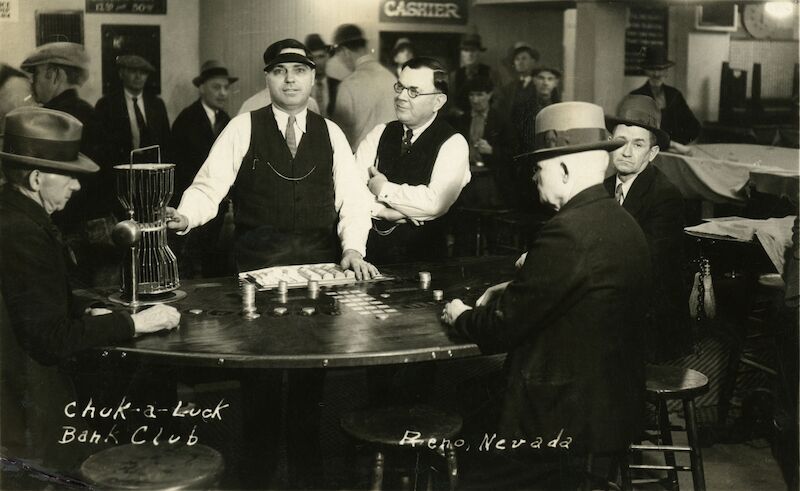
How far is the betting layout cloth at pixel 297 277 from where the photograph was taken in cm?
354

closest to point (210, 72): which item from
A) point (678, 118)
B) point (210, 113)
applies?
point (210, 113)

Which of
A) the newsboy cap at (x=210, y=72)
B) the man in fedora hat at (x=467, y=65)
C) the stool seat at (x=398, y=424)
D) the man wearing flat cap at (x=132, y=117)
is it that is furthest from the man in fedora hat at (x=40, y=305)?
the man in fedora hat at (x=467, y=65)

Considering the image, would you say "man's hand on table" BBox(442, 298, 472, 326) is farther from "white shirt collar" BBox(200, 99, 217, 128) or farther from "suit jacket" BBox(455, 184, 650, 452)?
"white shirt collar" BBox(200, 99, 217, 128)

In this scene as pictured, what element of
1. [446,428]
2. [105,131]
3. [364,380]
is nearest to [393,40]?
[105,131]

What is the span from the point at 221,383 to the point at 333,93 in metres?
2.97

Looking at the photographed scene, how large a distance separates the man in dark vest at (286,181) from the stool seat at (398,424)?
102cm

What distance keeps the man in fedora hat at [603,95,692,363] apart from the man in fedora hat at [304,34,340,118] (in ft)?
11.2

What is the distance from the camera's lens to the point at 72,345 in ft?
8.82

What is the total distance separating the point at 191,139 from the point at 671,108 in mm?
3747

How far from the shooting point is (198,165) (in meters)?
6.08

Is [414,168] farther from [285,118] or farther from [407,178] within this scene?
[285,118]

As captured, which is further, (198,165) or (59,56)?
(198,165)

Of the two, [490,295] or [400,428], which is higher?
[490,295]

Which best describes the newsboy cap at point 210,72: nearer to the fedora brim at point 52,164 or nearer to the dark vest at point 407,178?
the dark vest at point 407,178
